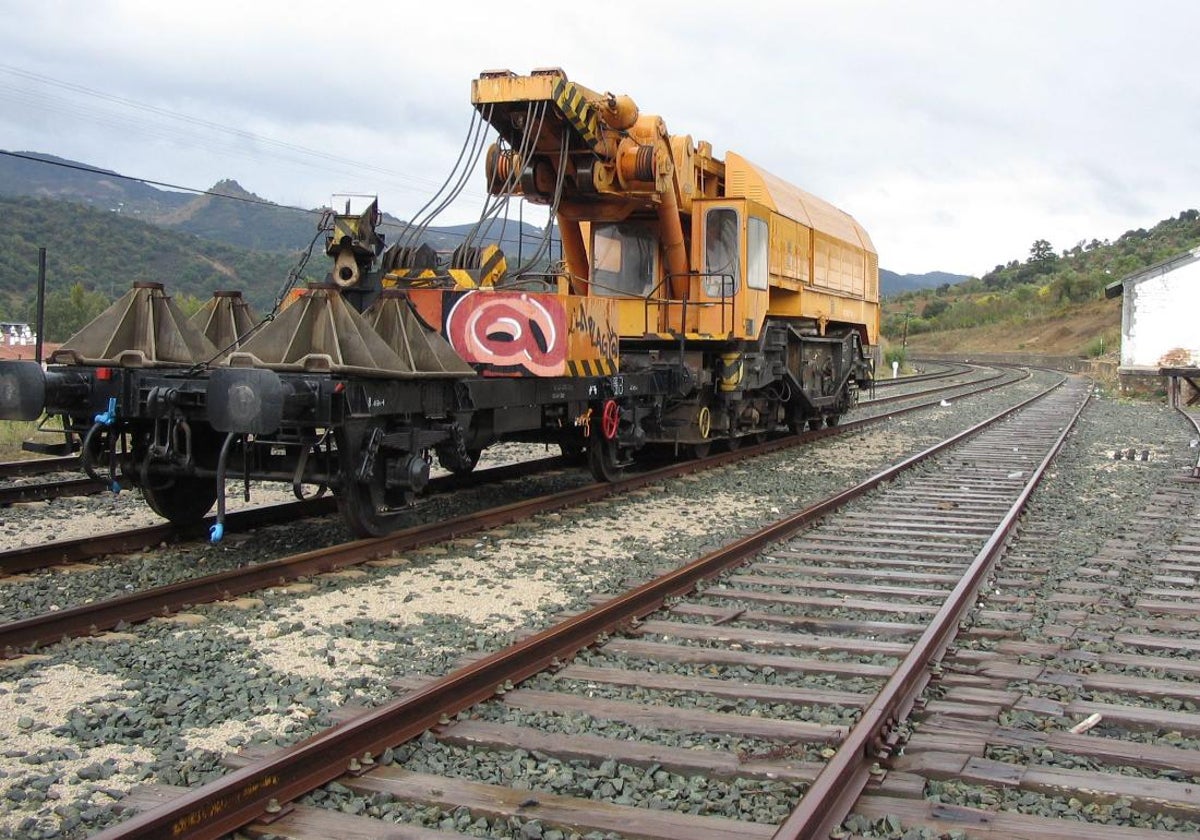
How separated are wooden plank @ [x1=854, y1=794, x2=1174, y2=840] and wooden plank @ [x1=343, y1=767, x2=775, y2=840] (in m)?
0.49

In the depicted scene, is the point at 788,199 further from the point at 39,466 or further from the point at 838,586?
the point at 39,466

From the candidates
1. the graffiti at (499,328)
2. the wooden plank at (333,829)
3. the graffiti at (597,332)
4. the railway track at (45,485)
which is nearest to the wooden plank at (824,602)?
the graffiti at (499,328)

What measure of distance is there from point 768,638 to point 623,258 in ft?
26.1

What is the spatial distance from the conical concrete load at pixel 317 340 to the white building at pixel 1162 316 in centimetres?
2989

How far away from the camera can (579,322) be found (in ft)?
30.8

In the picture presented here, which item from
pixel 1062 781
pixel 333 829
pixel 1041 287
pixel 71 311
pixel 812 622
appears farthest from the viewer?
pixel 1041 287

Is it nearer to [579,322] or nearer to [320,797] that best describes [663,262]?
[579,322]

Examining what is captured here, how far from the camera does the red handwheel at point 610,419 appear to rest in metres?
10.4

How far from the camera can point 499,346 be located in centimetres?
845

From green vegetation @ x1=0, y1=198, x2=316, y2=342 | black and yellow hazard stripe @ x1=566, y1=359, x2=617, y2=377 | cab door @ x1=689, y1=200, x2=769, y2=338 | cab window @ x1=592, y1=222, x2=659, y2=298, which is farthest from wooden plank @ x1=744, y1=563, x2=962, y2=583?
green vegetation @ x1=0, y1=198, x2=316, y2=342

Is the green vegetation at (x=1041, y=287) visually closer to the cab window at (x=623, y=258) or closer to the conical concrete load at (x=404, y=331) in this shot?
the cab window at (x=623, y=258)

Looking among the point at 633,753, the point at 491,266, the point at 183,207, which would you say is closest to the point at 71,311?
the point at 491,266

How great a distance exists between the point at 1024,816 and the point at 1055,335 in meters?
78.3

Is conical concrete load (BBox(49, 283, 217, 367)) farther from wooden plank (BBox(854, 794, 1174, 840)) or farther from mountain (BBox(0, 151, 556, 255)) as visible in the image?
mountain (BBox(0, 151, 556, 255))
